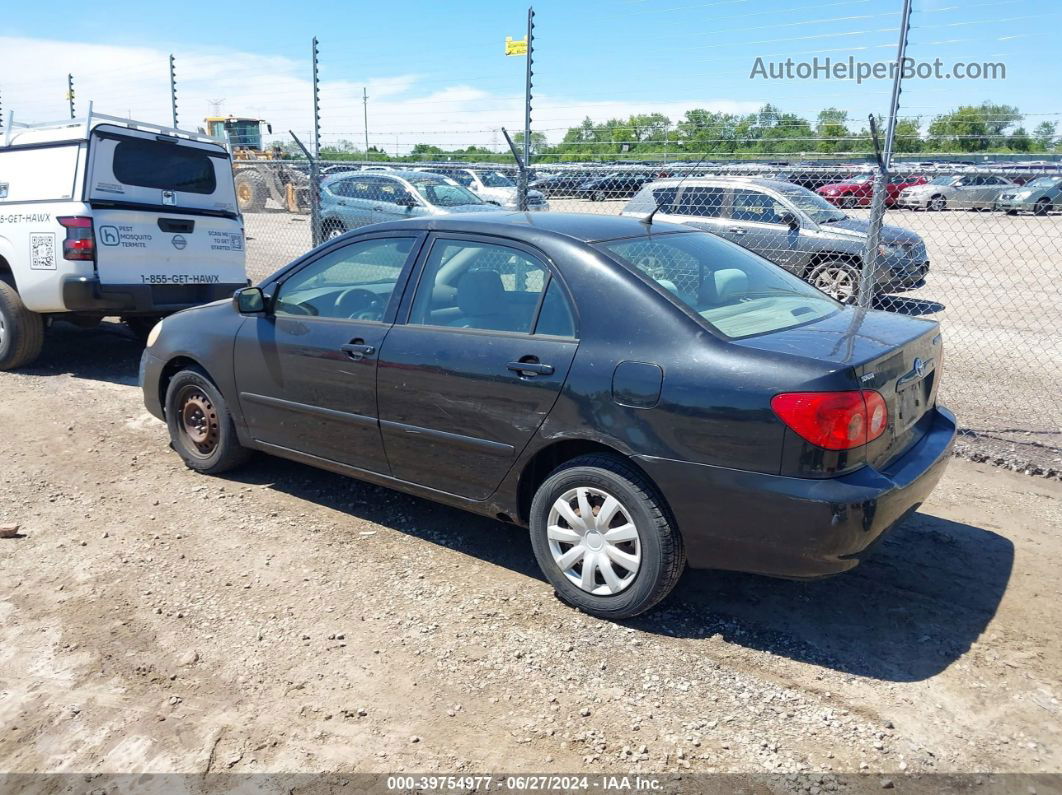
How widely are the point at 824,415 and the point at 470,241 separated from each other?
1.87 metres

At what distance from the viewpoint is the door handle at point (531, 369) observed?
3525mm

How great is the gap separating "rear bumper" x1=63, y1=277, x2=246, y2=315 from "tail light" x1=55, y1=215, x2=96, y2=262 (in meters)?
0.20

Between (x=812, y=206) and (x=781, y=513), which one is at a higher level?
(x=812, y=206)

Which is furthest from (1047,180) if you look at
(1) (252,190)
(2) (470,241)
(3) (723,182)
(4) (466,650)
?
(1) (252,190)

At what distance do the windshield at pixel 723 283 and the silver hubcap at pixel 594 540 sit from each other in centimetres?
86

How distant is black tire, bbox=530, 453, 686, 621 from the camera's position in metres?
3.32

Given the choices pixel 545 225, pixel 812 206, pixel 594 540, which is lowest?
pixel 594 540

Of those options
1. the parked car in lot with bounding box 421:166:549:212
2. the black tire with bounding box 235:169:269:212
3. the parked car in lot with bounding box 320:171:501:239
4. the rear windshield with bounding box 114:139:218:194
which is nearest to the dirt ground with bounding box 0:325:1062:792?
the rear windshield with bounding box 114:139:218:194

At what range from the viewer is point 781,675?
319 centimetres

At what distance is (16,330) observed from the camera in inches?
288

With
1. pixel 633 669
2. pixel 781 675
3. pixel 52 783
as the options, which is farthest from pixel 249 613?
pixel 781 675

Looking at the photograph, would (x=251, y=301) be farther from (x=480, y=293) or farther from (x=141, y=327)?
(x=141, y=327)

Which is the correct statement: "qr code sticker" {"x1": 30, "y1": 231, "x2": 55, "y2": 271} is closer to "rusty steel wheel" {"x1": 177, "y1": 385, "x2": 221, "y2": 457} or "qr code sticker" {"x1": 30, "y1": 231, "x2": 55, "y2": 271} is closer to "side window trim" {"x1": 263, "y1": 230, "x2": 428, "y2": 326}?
"rusty steel wheel" {"x1": 177, "y1": 385, "x2": 221, "y2": 457}

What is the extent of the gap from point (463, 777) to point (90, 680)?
152cm
